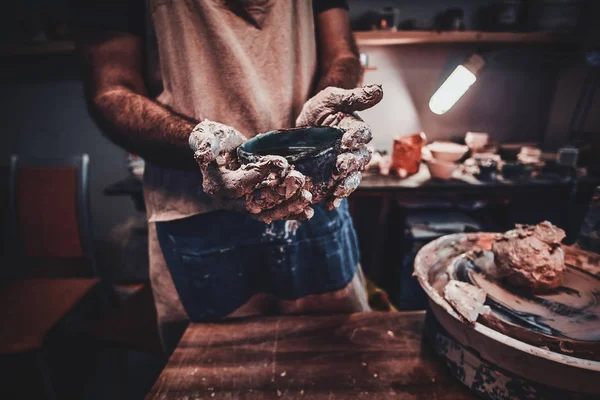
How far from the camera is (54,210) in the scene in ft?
8.04

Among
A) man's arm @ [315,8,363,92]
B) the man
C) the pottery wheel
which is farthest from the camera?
man's arm @ [315,8,363,92]

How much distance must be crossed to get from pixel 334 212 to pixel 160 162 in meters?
0.80

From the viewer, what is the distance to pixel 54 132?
157 inches

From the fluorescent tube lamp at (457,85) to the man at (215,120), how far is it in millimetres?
470

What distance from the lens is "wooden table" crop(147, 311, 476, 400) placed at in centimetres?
99

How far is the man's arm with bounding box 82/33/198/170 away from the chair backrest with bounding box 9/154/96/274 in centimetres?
136

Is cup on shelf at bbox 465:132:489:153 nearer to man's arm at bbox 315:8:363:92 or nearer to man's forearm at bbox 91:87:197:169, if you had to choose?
man's arm at bbox 315:8:363:92

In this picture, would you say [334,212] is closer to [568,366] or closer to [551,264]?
[551,264]

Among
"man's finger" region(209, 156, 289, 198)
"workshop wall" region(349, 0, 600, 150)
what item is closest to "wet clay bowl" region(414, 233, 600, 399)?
"man's finger" region(209, 156, 289, 198)

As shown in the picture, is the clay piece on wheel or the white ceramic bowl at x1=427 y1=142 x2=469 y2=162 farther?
the white ceramic bowl at x1=427 y1=142 x2=469 y2=162

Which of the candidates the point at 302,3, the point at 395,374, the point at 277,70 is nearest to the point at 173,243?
the point at 277,70

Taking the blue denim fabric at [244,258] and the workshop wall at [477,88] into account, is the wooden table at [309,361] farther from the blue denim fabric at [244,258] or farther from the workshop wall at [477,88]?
the workshop wall at [477,88]

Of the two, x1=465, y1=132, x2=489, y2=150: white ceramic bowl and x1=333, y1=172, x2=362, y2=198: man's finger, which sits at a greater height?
x1=333, y1=172, x2=362, y2=198: man's finger

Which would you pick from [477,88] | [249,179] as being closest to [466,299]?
[249,179]
